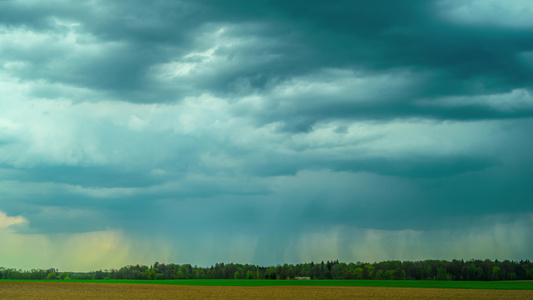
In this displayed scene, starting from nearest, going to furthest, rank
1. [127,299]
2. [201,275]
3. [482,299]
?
1. [127,299]
2. [482,299]
3. [201,275]

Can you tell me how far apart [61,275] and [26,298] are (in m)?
142

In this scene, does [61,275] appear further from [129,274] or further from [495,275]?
[495,275]

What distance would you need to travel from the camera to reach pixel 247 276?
18175cm

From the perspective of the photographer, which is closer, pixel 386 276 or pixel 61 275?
pixel 386 276

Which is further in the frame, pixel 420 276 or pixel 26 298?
pixel 420 276

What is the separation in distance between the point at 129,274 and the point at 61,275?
2590 cm

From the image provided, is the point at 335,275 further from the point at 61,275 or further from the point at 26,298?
the point at 26,298

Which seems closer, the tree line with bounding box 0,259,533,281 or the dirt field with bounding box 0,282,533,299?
the dirt field with bounding box 0,282,533,299

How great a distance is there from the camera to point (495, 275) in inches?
6230

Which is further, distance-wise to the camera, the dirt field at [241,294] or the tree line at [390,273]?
the tree line at [390,273]

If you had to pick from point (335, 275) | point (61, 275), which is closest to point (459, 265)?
point (335, 275)

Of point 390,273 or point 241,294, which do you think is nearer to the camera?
point 241,294

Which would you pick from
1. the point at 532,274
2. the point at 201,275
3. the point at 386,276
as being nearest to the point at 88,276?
the point at 201,275

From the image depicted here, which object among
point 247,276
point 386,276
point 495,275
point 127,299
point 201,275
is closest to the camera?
point 127,299
